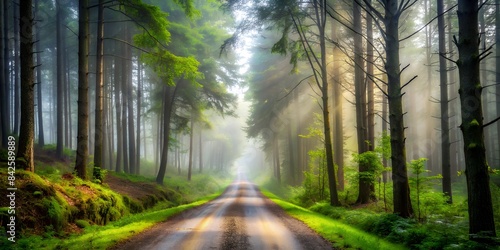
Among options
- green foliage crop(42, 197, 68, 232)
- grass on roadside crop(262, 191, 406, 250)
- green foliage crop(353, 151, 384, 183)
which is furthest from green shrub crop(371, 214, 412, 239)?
green foliage crop(42, 197, 68, 232)

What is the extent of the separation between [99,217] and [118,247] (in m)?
4.37

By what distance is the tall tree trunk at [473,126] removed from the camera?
5.59 m

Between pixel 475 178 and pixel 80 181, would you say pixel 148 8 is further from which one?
A: pixel 475 178

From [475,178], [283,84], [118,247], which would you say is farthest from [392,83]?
[283,84]

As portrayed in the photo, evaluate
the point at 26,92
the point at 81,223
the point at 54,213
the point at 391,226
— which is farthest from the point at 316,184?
the point at 26,92

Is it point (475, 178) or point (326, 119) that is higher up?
point (326, 119)

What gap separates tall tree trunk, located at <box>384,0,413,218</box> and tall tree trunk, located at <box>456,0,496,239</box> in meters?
2.82

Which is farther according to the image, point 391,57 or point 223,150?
point 223,150

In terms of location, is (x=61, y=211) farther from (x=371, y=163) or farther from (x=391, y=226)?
(x=371, y=163)

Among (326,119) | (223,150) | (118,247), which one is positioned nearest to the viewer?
(118,247)

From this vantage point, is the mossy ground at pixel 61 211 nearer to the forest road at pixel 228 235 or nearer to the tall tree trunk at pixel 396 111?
the forest road at pixel 228 235

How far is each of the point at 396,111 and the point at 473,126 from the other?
3.11 m

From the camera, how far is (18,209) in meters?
7.36

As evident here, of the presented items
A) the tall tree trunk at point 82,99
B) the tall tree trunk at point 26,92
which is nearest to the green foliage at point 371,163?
the tall tree trunk at point 82,99
